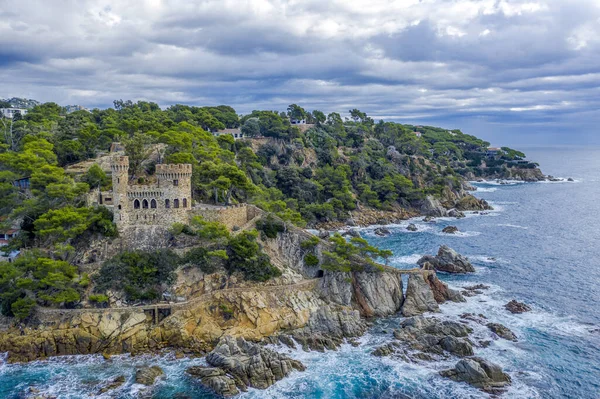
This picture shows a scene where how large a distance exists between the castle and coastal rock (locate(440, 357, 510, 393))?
27.7 metres

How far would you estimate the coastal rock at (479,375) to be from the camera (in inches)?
1313

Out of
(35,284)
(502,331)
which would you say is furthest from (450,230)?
(35,284)

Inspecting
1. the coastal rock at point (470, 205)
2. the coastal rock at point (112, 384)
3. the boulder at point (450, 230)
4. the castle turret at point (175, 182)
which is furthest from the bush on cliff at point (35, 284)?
the coastal rock at point (470, 205)

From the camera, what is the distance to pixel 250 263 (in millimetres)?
46000

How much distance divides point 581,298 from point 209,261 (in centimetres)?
3981

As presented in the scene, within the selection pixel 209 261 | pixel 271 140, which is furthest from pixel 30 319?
pixel 271 140

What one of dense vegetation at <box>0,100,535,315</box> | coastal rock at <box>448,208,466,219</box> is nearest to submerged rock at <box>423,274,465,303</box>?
dense vegetation at <box>0,100,535,315</box>

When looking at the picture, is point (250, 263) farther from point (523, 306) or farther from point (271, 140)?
point (271, 140)

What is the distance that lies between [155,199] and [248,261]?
11.2 meters

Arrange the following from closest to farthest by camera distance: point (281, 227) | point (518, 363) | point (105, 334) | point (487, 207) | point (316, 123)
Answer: point (518, 363) → point (105, 334) → point (281, 227) → point (487, 207) → point (316, 123)

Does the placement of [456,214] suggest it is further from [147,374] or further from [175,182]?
[147,374]

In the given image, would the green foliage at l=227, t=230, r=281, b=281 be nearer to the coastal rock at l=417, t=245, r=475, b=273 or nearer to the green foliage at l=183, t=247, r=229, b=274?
the green foliage at l=183, t=247, r=229, b=274

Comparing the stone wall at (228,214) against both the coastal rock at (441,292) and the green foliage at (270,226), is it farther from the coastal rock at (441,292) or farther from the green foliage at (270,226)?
the coastal rock at (441,292)

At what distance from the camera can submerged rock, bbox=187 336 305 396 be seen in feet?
109
